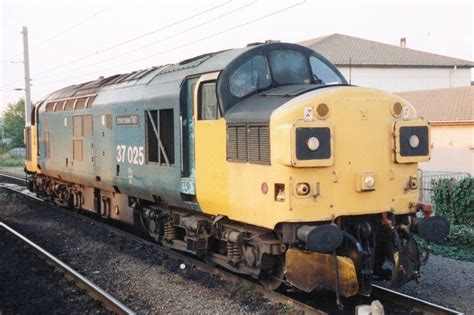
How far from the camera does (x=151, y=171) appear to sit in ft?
32.2

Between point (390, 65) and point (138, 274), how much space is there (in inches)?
1847

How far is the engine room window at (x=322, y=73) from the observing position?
857 centimetres

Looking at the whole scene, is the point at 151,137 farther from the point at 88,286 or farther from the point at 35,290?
the point at 35,290

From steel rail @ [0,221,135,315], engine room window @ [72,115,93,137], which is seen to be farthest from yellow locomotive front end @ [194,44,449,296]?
engine room window @ [72,115,93,137]

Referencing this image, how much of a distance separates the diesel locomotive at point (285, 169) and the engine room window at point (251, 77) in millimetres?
15

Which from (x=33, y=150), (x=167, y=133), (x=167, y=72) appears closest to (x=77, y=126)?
(x=167, y=72)

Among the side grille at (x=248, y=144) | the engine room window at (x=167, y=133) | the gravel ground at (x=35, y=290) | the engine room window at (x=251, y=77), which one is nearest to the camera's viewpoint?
the side grille at (x=248, y=144)

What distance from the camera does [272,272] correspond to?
300 inches

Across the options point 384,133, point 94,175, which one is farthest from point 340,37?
point 384,133

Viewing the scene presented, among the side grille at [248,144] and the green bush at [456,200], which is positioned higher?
the side grille at [248,144]

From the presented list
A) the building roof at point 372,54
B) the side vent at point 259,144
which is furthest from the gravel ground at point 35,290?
the building roof at point 372,54

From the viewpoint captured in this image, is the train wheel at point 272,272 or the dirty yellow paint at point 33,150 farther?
the dirty yellow paint at point 33,150

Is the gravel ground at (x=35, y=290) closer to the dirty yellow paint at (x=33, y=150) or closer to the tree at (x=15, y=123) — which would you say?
the dirty yellow paint at (x=33, y=150)

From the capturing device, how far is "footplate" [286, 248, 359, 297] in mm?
6543
